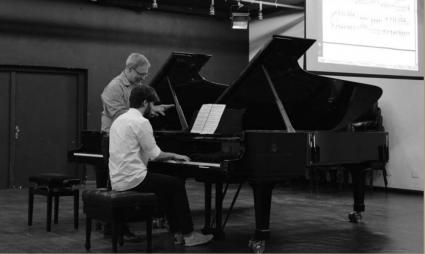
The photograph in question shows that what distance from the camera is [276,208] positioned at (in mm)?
7578

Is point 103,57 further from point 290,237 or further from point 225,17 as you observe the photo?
point 290,237

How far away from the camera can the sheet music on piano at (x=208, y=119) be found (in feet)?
16.2

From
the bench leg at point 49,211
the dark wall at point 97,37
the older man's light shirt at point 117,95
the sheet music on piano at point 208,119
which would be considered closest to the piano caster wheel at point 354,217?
the sheet music on piano at point 208,119

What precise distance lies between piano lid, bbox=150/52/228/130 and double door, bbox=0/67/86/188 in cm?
451

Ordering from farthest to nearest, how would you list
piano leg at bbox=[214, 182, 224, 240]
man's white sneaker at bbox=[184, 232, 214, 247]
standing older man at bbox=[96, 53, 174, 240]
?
1. standing older man at bbox=[96, 53, 174, 240]
2. piano leg at bbox=[214, 182, 224, 240]
3. man's white sneaker at bbox=[184, 232, 214, 247]

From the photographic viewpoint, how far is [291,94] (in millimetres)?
5430

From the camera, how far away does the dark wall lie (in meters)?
9.89

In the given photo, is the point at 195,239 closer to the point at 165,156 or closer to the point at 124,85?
the point at 165,156

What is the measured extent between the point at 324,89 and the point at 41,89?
5995 mm

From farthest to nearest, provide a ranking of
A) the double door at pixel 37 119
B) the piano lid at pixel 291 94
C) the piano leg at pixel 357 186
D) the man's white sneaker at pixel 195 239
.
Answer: the double door at pixel 37 119 < the piano leg at pixel 357 186 < the piano lid at pixel 291 94 < the man's white sneaker at pixel 195 239

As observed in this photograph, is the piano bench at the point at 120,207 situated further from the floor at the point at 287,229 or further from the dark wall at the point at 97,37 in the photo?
the dark wall at the point at 97,37

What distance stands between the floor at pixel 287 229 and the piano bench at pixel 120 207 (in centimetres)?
40

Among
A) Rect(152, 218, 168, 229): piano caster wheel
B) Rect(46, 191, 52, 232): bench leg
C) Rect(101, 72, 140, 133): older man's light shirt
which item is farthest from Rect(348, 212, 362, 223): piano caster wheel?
Rect(46, 191, 52, 232): bench leg

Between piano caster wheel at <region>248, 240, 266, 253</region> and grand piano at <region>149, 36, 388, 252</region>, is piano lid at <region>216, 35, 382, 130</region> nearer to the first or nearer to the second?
grand piano at <region>149, 36, 388, 252</region>
